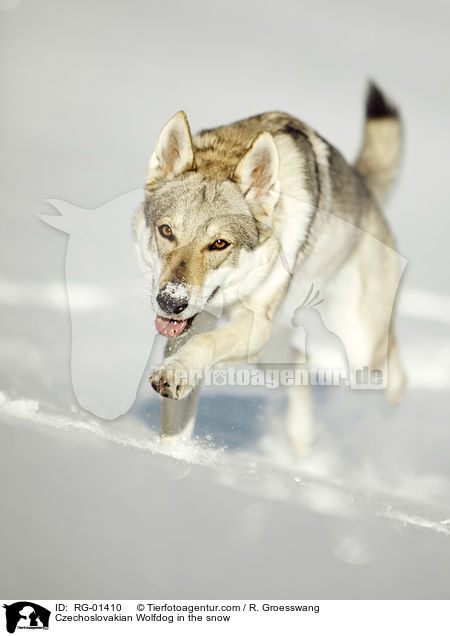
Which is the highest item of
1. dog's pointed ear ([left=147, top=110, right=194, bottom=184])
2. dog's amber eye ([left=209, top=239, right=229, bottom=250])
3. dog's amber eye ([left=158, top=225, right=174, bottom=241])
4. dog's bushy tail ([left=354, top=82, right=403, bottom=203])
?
dog's bushy tail ([left=354, top=82, right=403, bottom=203])

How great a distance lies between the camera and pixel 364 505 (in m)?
2.52

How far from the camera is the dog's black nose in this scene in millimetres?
1853

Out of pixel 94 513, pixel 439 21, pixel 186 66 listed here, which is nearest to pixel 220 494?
pixel 94 513

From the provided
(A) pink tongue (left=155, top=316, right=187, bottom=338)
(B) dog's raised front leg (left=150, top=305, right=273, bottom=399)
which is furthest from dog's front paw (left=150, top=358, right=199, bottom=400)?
(A) pink tongue (left=155, top=316, right=187, bottom=338)

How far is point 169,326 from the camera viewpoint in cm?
196

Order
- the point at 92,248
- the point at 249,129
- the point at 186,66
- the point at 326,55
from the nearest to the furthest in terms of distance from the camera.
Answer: the point at 249,129
the point at 92,248
the point at 186,66
the point at 326,55

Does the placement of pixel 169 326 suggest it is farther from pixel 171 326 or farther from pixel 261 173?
pixel 261 173

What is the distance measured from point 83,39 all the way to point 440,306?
2.53 meters

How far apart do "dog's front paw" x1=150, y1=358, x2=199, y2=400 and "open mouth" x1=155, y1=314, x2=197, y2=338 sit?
154 mm

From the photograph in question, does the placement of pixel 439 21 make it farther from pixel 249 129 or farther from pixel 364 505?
pixel 364 505
